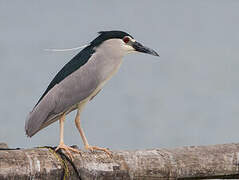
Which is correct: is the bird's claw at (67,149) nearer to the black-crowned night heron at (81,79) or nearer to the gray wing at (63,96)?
the black-crowned night heron at (81,79)

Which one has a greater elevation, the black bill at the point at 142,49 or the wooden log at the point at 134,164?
the black bill at the point at 142,49

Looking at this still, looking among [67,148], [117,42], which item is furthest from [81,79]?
[67,148]

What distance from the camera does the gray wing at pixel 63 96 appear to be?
4.28m

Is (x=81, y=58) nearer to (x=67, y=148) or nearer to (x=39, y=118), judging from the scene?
(x=39, y=118)

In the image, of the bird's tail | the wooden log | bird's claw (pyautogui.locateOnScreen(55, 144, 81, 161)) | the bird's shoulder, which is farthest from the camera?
the bird's shoulder

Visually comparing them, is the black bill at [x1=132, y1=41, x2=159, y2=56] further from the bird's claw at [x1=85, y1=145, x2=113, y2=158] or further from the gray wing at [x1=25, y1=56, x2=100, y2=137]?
the bird's claw at [x1=85, y1=145, x2=113, y2=158]

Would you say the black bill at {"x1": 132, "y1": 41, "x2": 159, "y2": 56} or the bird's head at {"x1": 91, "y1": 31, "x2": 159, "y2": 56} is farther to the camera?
the black bill at {"x1": 132, "y1": 41, "x2": 159, "y2": 56}

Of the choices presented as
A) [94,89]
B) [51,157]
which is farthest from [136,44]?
[51,157]

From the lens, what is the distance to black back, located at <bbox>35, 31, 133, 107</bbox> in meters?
4.47

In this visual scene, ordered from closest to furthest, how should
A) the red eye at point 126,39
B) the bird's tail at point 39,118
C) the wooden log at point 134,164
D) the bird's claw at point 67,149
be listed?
1. the wooden log at point 134,164
2. the bird's claw at point 67,149
3. the bird's tail at point 39,118
4. the red eye at point 126,39

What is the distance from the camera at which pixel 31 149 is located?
11.5 ft

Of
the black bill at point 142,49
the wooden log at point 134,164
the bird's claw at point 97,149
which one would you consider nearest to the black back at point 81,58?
the black bill at point 142,49

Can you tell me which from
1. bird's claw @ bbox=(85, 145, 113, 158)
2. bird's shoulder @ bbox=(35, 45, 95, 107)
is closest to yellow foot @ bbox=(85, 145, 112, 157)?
bird's claw @ bbox=(85, 145, 113, 158)

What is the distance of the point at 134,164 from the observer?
371cm
